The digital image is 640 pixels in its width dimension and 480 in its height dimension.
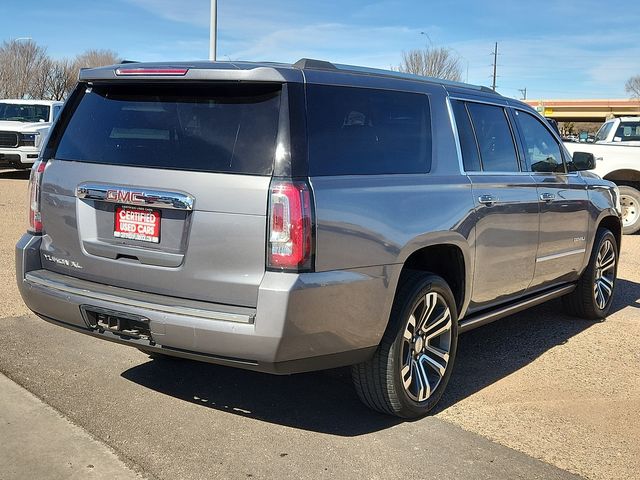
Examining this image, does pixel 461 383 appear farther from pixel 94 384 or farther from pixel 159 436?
pixel 94 384

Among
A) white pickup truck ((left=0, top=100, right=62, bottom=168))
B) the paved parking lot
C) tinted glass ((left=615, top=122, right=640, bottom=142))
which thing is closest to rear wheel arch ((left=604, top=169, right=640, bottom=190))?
tinted glass ((left=615, top=122, right=640, bottom=142))

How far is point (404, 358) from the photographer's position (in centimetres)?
397

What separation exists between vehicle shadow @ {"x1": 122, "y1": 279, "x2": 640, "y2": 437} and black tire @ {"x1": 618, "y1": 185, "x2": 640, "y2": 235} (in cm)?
738

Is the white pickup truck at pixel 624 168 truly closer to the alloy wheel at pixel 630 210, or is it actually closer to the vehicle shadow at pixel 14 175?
the alloy wheel at pixel 630 210

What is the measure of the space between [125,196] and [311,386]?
1.79 meters

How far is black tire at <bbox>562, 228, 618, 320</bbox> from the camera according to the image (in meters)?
6.29

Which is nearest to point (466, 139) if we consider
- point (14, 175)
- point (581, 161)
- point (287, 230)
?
point (287, 230)

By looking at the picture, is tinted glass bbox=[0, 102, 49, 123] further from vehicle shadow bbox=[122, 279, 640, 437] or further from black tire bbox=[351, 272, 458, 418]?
black tire bbox=[351, 272, 458, 418]

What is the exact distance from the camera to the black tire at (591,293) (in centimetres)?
629

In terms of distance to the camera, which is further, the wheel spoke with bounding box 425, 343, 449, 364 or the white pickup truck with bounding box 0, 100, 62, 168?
the white pickup truck with bounding box 0, 100, 62, 168

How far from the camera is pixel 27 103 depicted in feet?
60.5

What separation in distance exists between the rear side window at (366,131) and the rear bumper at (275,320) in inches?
22.2

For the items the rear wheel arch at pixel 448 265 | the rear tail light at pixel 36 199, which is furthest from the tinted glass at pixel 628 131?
the rear tail light at pixel 36 199

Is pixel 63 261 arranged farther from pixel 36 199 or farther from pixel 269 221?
pixel 269 221
